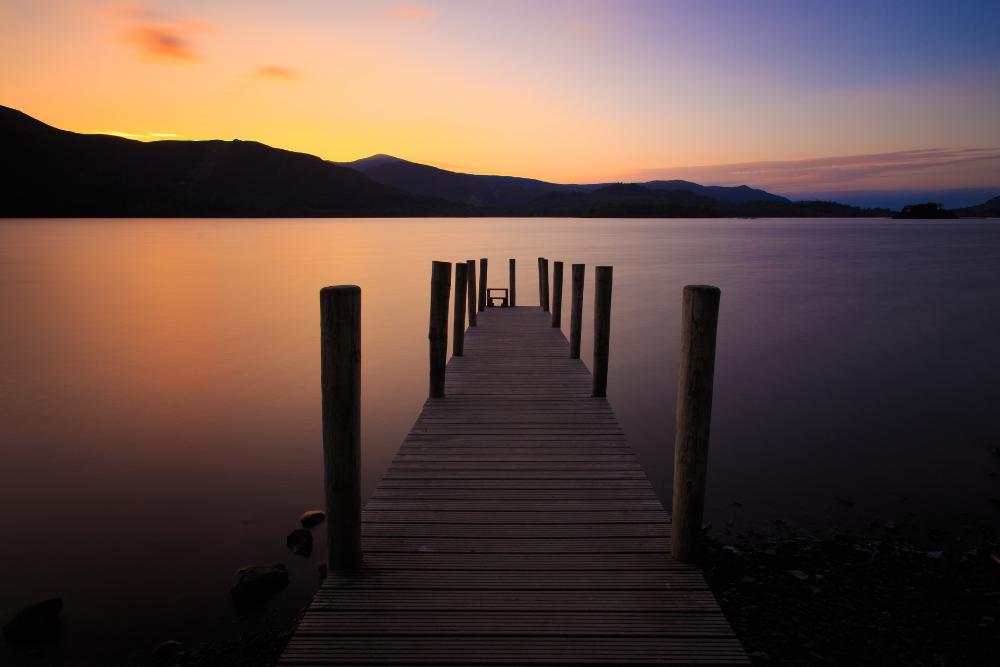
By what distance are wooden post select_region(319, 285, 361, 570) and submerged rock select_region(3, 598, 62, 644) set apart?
10.00ft

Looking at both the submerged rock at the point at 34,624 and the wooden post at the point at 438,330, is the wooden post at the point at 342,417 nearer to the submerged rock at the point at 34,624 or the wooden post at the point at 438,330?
the submerged rock at the point at 34,624

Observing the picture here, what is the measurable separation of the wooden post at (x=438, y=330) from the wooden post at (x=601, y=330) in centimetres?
193

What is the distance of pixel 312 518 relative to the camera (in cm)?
660

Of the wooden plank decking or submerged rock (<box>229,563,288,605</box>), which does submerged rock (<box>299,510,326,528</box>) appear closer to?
submerged rock (<box>229,563,288,605</box>)

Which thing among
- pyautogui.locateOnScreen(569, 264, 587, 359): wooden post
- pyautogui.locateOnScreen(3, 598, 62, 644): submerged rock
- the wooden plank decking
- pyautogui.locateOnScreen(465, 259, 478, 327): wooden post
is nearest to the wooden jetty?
the wooden plank decking

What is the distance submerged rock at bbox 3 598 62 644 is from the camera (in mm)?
4676

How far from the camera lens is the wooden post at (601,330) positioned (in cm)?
763

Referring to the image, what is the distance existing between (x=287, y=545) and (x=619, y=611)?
420 cm

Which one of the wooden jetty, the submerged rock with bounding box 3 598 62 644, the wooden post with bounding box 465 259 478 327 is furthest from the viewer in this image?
A: the wooden post with bounding box 465 259 478 327

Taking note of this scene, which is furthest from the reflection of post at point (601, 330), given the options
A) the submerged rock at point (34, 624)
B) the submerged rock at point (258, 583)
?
the submerged rock at point (34, 624)

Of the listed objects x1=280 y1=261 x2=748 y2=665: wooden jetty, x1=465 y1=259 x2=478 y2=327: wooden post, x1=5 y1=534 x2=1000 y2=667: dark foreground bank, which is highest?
x1=465 y1=259 x2=478 y2=327: wooden post

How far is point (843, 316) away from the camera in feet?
71.5

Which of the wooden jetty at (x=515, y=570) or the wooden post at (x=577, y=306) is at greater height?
the wooden post at (x=577, y=306)

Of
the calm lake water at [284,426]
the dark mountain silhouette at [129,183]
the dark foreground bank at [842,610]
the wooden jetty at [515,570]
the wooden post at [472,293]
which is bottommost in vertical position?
the calm lake water at [284,426]
